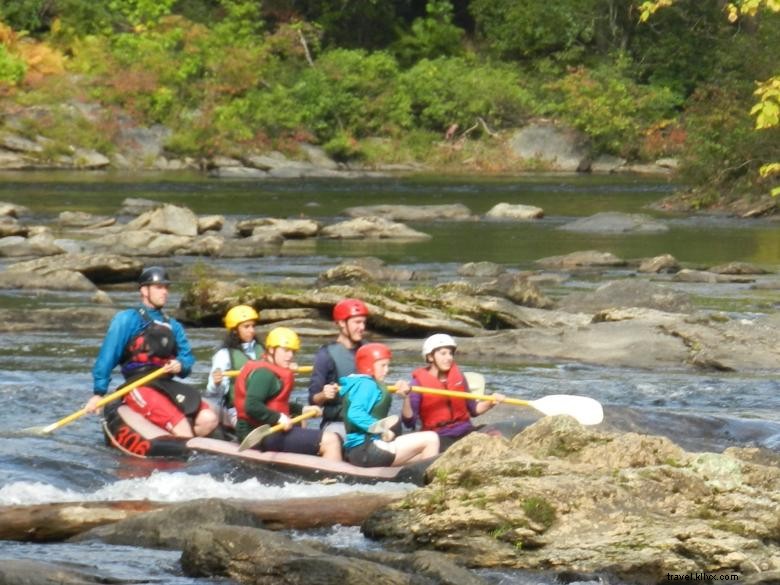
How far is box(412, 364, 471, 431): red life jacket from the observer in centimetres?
1134

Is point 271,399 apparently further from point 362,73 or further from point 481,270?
point 362,73

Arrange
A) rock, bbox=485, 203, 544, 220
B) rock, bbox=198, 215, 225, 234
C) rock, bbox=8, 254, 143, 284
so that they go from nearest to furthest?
rock, bbox=8, 254, 143, 284 → rock, bbox=198, 215, 225, 234 → rock, bbox=485, 203, 544, 220

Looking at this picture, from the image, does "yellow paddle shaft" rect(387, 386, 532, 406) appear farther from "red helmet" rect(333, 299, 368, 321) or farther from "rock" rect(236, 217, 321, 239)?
"rock" rect(236, 217, 321, 239)

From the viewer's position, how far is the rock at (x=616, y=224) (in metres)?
31.6

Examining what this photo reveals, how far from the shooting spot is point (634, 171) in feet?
164

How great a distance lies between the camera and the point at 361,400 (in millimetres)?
10781

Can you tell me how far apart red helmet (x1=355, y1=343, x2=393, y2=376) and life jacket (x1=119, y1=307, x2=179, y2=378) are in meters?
1.77

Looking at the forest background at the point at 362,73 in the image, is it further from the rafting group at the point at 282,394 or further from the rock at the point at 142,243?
the rafting group at the point at 282,394

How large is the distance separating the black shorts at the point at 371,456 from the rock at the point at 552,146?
40076 mm

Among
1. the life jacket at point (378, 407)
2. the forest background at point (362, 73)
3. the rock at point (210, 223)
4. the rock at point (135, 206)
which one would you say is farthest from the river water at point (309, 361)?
the forest background at point (362, 73)

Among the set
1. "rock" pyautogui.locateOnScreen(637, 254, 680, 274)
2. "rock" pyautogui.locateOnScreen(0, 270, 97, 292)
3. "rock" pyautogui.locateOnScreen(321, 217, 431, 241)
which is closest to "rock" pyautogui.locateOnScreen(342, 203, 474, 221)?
"rock" pyautogui.locateOnScreen(321, 217, 431, 241)

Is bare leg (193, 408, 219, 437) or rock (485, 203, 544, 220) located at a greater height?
bare leg (193, 408, 219, 437)

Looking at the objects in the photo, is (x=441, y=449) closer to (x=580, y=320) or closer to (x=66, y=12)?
(x=580, y=320)

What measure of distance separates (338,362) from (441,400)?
2.32 ft
